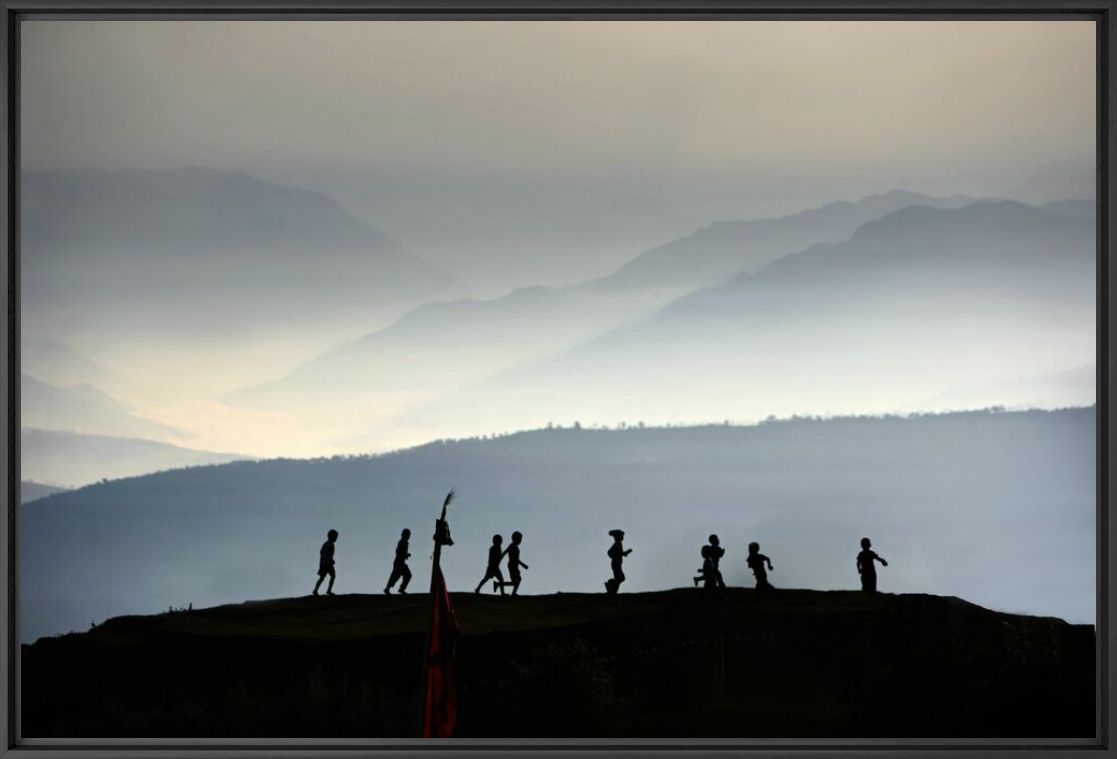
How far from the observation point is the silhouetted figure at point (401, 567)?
5.99 m

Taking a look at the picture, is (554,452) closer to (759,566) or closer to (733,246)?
(759,566)

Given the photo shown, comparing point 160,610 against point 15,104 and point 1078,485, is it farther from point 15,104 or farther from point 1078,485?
point 1078,485

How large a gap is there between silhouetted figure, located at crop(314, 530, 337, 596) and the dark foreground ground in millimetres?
81

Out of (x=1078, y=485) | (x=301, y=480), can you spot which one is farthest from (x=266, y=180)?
(x=1078, y=485)

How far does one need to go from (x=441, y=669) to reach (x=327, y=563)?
2.58ft

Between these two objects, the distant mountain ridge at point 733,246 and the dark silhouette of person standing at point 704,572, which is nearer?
the dark silhouette of person standing at point 704,572

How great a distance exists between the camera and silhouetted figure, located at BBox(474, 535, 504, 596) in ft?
19.7

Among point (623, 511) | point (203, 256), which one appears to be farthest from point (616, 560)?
point (203, 256)

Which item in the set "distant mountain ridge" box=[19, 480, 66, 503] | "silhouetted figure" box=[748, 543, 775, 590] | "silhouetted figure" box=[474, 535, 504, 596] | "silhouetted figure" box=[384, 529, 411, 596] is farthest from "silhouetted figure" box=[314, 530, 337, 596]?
"silhouetted figure" box=[748, 543, 775, 590]

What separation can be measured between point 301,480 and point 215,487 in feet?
1.44

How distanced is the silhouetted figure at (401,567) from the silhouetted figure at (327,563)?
0.27 m

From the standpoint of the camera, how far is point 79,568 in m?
5.94

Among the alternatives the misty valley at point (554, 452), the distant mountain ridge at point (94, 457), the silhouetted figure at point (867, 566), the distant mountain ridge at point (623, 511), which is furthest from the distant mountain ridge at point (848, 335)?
the distant mountain ridge at point (94, 457)

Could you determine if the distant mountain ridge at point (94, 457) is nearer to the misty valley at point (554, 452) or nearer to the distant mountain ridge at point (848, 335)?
the misty valley at point (554, 452)
